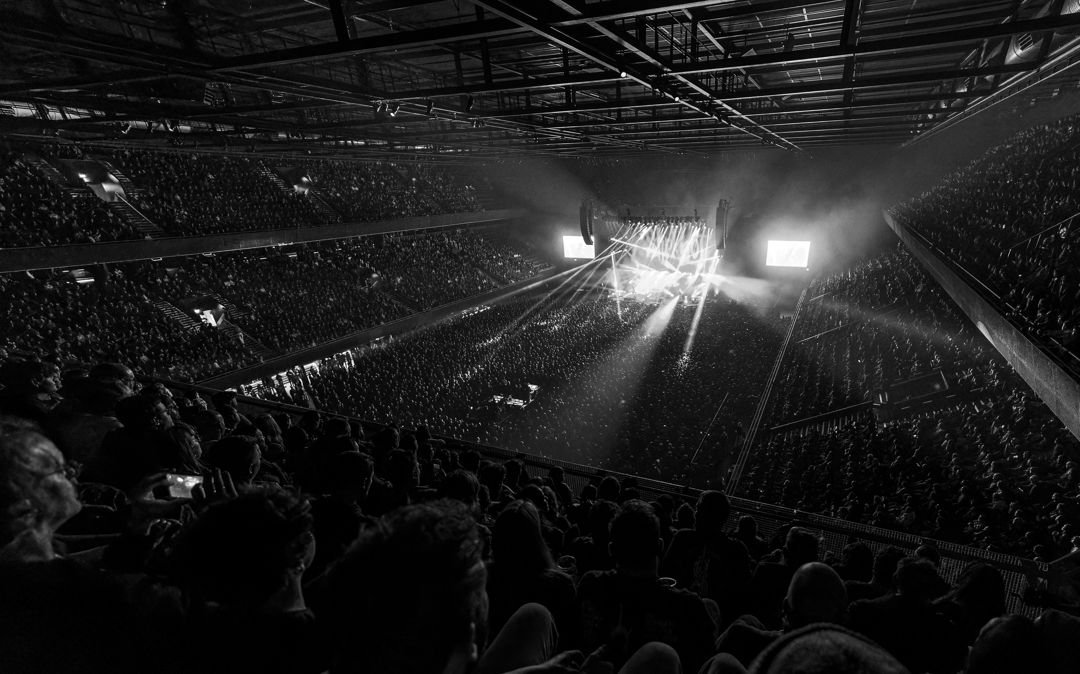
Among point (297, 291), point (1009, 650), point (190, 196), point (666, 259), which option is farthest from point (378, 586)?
point (666, 259)

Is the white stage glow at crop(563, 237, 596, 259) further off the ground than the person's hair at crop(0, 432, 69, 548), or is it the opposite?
the white stage glow at crop(563, 237, 596, 259)

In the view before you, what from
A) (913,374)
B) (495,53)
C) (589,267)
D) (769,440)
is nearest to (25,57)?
(495,53)

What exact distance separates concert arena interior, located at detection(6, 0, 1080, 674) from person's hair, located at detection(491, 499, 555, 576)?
2 cm

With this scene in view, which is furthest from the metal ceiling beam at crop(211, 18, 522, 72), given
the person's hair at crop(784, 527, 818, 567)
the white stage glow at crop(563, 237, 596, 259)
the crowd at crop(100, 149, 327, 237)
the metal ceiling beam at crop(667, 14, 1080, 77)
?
the white stage glow at crop(563, 237, 596, 259)

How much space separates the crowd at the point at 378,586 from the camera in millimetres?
1126

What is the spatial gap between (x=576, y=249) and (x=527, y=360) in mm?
22640

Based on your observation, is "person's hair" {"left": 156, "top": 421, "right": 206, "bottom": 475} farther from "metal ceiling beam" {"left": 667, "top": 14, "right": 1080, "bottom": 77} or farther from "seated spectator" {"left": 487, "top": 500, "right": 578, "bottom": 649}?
"metal ceiling beam" {"left": 667, "top": 14, "right": 1080, "bottom": 77}

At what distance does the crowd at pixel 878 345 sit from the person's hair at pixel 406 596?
1203cm

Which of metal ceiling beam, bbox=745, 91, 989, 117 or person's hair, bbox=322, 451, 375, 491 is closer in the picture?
person's hair, bbox=322, 451, 375, 491

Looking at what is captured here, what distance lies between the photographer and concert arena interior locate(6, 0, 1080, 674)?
5.10 feet

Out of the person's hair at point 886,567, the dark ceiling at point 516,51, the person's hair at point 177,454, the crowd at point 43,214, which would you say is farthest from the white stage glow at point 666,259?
the person's hair at point 177,454

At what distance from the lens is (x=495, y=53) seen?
31.6 feet

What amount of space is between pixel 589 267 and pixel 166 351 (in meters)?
28.5

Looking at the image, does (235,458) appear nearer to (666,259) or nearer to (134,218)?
(134,218)
